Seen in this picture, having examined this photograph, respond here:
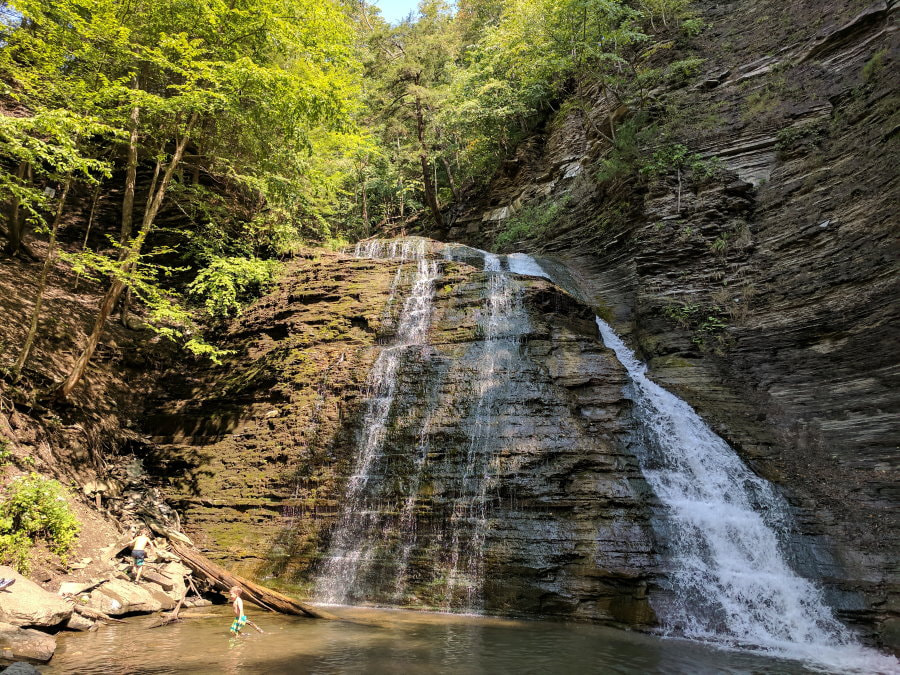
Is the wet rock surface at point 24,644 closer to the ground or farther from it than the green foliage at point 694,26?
closer to the ground

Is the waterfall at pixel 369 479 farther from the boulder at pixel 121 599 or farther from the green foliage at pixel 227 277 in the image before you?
the green foliage at pixel 227 277

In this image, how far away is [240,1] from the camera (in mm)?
11312

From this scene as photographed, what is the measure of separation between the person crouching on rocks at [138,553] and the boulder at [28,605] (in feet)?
6.71

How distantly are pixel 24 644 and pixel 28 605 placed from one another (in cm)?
94

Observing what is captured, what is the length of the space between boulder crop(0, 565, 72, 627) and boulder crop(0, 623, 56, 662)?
29 centimetres

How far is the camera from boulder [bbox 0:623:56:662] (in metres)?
5.18

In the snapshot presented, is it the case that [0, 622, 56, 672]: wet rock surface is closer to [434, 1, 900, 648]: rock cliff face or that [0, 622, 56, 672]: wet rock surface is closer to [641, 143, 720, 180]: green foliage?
[434, 1, 900, 648]: rock cliff face

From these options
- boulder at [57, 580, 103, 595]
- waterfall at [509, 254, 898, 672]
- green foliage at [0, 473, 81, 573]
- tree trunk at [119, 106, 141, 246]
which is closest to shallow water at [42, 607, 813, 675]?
waterfall at [509, 254, 898, 672]

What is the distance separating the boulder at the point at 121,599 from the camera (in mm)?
7355

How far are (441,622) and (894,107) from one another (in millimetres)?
15186

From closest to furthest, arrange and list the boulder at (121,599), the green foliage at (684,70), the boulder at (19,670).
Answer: the boulder at (19,670) → the boulder at (121,599) → the green foliage at (684,70)

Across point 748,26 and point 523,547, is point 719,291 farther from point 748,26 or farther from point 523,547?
point 748,26

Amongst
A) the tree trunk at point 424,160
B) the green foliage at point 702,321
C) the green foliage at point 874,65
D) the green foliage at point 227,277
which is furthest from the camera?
the tree trunk at point 424,160

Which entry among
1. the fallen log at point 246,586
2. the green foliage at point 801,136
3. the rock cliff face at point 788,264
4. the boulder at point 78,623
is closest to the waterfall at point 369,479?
the fallen log at point 246,586
